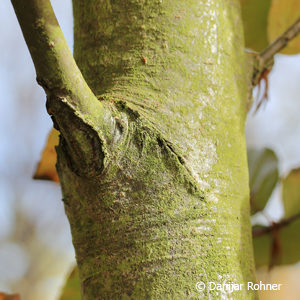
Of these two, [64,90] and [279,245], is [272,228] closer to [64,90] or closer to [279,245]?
[279,245]

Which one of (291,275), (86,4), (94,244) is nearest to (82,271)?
(94,244)

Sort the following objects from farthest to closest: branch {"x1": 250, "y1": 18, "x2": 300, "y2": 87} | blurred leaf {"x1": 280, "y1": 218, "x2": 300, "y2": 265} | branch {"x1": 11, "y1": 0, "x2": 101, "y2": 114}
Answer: blurred leaf {"x1": 280, "y1": 218, "x2": 300, "y2": 265} → branch {"x1": 250, "y1": 18, "x2": 300, "y2": 87} → branch {"x1": 11, "y1": 0, "x2": 101, "y2": 114}

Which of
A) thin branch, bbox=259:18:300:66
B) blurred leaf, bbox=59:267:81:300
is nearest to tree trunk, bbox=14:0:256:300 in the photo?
thin branch, bbox=259:18:300:66

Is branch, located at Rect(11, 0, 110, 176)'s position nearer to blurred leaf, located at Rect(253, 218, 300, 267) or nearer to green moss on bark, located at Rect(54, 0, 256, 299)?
green moss on bark, located at Rect(54, 0, 256, 299)

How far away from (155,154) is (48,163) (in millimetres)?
261

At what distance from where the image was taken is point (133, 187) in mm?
379

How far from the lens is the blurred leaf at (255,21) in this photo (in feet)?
2.30

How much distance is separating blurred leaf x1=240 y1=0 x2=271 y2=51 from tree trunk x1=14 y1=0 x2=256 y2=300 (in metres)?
0.25

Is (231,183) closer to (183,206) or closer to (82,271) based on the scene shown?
(183,206)

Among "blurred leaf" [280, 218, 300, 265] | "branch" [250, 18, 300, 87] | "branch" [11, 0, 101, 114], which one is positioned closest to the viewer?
"branch" [11, 0, 101, 114]

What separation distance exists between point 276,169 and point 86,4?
1.44ft

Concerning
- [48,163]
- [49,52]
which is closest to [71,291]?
[48,163]

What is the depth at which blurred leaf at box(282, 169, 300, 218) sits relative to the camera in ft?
2.28

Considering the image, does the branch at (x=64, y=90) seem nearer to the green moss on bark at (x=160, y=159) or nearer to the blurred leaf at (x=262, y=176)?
the green moss on bark at (x=160, y=159)
